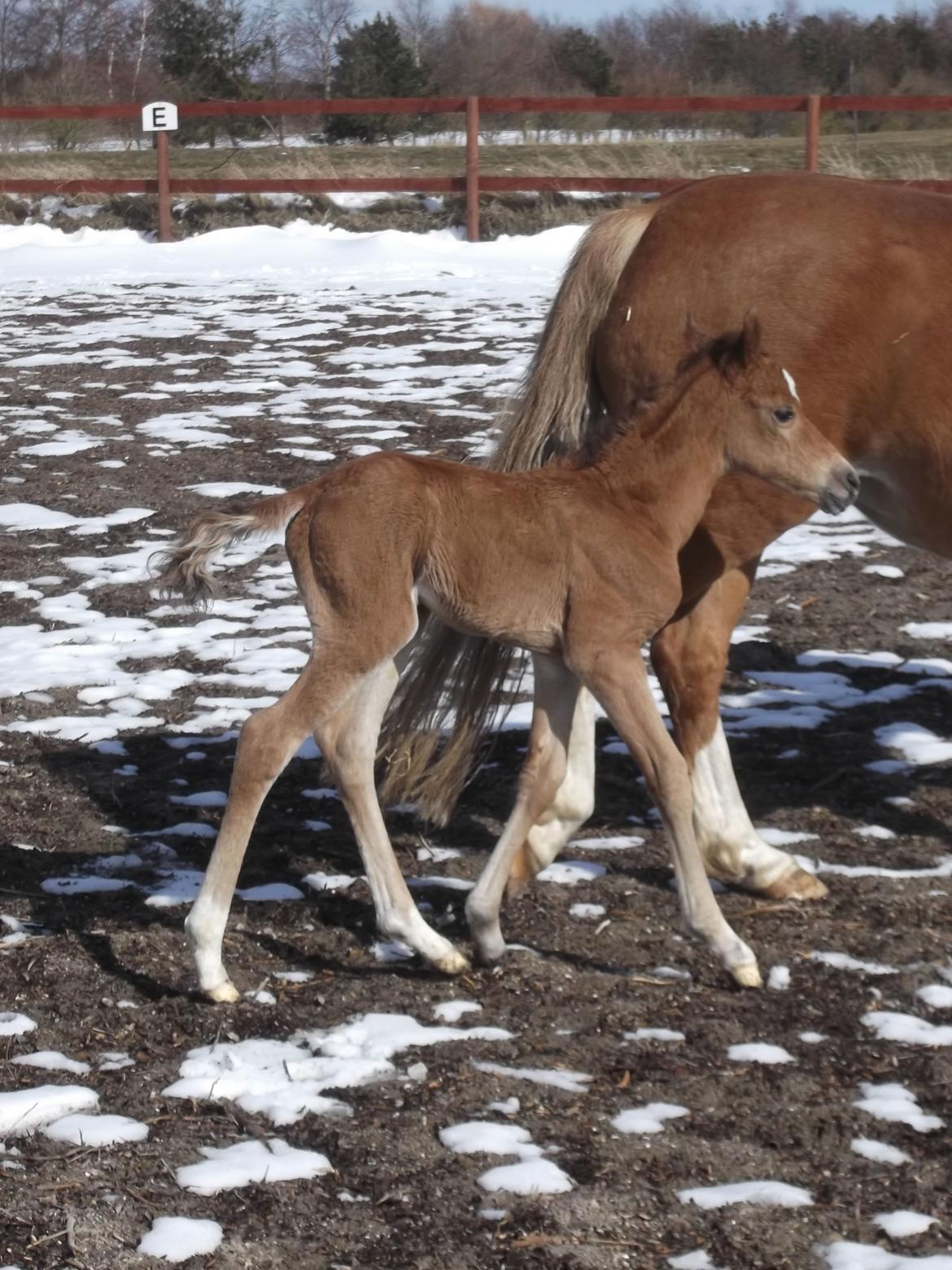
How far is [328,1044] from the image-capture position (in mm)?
3111

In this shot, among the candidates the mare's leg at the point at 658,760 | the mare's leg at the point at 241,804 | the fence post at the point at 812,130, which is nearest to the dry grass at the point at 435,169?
the fence post at the point at 812,130

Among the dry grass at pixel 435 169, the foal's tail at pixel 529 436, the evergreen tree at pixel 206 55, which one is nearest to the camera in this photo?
the foal's tail at pixel 529 436

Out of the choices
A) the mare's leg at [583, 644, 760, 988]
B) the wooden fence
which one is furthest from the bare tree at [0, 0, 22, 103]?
the mare's leg at [583, 644, 760, 988]

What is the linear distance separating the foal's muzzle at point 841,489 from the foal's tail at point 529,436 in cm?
84

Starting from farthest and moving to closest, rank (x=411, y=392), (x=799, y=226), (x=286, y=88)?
(x=286, y=88)
(x=411, y=392)
(x=799, y=226)

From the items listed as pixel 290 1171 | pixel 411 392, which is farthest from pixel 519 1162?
pixel 411 392

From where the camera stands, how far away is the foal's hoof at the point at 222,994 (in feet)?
10.7

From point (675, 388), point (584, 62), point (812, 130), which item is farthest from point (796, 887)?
point (584, 62)

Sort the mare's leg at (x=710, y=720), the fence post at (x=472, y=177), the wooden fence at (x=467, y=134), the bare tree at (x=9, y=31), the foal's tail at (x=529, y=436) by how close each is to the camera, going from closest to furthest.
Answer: the mare's leg at (x=710, y=720)
the foal's tail at (x=529, y=436)
the wooden fence at (x=467, y=134)
the fence post at (x=472, y=177)
the bare tree at (x=9, y=31)

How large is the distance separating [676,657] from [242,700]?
1632mm

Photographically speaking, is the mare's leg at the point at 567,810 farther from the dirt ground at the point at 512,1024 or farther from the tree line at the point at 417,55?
the tree line at the point at 417,55

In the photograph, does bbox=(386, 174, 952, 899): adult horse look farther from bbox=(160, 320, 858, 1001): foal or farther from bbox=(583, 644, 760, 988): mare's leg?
bbox=(583, 644, 760, 988): mare's leg

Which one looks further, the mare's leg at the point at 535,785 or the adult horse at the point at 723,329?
the adult horse at the point at 723,329

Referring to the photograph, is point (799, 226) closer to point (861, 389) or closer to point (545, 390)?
point (861, 389)
